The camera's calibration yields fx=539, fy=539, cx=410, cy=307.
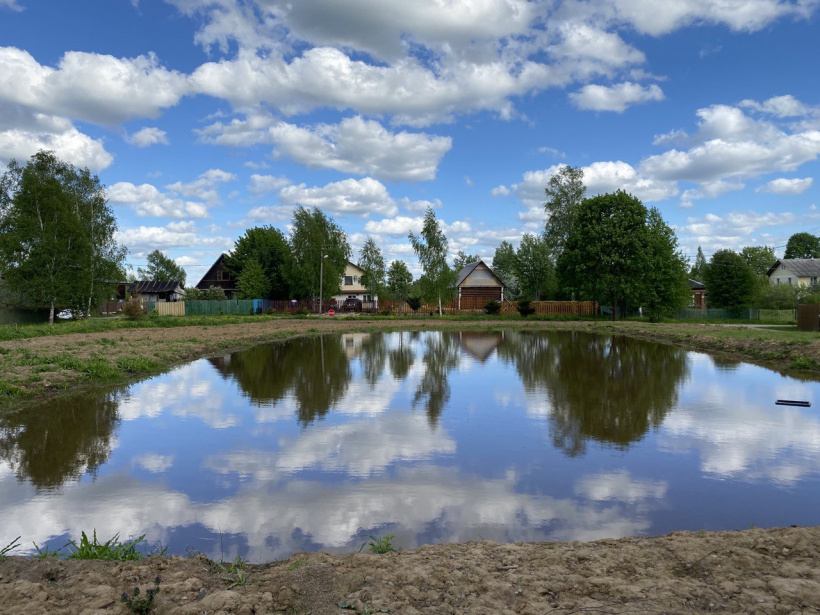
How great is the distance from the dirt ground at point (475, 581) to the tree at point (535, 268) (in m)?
64.0

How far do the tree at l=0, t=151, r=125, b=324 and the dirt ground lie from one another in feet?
136

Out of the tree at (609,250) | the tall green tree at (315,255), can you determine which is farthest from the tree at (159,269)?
the tree at (609,250)

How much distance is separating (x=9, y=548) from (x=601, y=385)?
13005mm

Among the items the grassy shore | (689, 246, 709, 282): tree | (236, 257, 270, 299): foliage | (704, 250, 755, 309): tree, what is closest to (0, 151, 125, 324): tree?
the grassy shore

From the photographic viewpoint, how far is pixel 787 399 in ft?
41.5

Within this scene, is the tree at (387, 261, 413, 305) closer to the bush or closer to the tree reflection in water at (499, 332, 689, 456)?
the bush

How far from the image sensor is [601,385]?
572 inches

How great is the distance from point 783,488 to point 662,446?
2.01 m

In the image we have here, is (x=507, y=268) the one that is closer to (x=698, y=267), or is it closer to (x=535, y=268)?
(x=535, y=268)

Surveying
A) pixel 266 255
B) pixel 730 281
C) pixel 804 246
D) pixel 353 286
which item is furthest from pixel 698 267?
pixel 266 255

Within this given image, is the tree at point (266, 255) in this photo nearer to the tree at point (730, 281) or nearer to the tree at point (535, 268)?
the tree at point (535, 268)

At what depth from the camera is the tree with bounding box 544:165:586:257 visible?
195 ft

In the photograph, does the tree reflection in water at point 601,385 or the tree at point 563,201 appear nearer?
the tree reflection in water at point 601,385

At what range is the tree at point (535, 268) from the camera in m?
67.8
